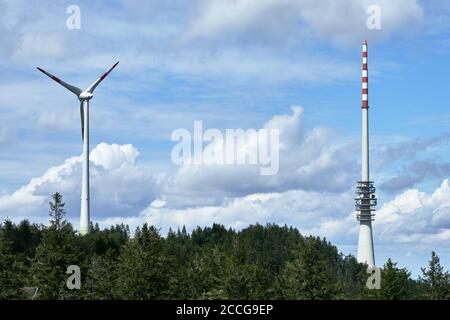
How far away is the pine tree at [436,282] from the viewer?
102 m

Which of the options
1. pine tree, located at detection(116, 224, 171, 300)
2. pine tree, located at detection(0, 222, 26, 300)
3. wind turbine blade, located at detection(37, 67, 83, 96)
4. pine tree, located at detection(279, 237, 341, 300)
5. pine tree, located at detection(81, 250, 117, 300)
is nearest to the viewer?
pine tree, located at detection(116, 224, 171, 300)

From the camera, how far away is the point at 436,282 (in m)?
104

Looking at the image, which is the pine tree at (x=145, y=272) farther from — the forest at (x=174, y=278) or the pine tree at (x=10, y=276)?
the pine tree at (x=10, y=276)

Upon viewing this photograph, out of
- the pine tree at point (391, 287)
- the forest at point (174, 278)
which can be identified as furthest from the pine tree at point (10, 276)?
the pine tree at point (391, 287)

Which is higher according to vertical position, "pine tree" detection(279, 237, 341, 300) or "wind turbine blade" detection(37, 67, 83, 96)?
"wind turbine blade" detection(37, 67, 83, 96)

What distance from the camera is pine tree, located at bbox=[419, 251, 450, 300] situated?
4016 inches

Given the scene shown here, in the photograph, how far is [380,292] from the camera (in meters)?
98.7

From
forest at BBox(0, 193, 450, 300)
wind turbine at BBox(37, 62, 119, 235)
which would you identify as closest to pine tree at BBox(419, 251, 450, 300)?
forest at BBox(0, 193, 450, 300)

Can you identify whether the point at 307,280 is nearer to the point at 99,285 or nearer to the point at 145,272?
the point at 145,272

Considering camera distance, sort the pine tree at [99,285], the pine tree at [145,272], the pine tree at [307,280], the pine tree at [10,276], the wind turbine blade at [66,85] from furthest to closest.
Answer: the wind turbine blade at [66,85] → the pine tree at [99,285] → the pine tree at [10,276] → the pine tree at [307,280] → the pine tree at [145,272]

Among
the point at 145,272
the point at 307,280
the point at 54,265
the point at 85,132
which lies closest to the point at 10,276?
the point at 54,265

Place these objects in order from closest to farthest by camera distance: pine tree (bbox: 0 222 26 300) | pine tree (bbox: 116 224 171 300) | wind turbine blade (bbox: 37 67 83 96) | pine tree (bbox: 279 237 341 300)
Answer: pine tree (bbox: 116 224 171 300) < pine tree (bbox: 279 237 341 300) < pine tree (bbox: 0 222 26 300) < wind turbine blade (bbox: 37 67 83 96)

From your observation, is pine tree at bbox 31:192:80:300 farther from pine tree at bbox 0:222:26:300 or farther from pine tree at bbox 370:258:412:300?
pine tree at bbox 370:258:412:300
